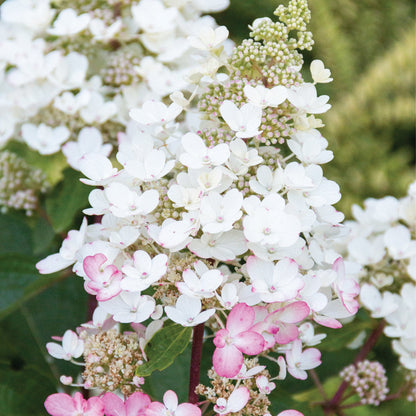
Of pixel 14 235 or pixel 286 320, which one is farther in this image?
pixel 14 235

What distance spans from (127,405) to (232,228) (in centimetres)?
19

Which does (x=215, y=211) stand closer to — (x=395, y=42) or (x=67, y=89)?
(x=67, y=89)

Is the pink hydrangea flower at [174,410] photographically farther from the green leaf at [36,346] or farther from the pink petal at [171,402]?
the green leaf at [36,346]

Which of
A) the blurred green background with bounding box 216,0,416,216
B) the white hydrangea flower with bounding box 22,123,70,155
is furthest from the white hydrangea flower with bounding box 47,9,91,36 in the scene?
the blurred green background with bounding box 216,0,416,216

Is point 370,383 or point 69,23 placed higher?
point 69,23

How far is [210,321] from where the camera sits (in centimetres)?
60

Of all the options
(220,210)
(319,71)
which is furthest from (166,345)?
(319,71)

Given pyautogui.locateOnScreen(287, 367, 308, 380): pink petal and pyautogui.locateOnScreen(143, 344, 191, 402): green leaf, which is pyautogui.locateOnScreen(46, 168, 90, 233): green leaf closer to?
pyautogui.locateOnScreen(143, 344, 191, 402): green leaf

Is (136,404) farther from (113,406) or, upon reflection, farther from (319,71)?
(319,71)

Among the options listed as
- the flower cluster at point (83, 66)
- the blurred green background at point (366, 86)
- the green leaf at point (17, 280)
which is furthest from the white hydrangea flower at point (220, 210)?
the blurred green background at point (366, 86)

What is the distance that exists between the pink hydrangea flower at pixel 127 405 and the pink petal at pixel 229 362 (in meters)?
0.07

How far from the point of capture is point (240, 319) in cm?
49

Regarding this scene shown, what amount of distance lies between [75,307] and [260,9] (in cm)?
84

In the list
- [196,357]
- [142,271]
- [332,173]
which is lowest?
[332,173]
